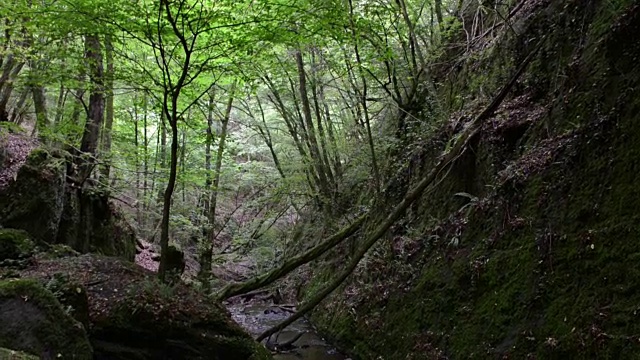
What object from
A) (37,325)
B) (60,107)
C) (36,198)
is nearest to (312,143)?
(60,107)

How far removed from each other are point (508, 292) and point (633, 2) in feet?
11.7

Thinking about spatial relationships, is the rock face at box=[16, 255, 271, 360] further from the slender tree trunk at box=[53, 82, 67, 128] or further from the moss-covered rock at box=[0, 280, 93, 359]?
the slender tree trunk at box=[53, 82, 67, 128]

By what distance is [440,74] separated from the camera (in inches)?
453

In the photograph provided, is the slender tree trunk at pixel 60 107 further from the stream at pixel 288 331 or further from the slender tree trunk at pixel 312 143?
the stream at pixel 288 331

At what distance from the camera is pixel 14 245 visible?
7.14m

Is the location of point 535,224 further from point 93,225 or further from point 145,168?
point 145,168

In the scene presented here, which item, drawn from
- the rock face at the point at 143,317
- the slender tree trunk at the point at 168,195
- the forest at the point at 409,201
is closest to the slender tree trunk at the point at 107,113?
the forest at the point at 409,201

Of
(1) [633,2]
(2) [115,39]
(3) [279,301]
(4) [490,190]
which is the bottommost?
(3) [279,301]

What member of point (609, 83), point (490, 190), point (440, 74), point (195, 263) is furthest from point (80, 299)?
point (195, 263)

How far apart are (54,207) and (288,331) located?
568 cm

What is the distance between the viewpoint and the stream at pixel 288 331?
853 cm

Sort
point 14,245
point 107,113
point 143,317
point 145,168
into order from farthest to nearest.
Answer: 1. point 145,168
2. point 107,113
3. point 14,245
4. point 143,317

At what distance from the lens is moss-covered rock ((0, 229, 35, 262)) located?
23.1 ft

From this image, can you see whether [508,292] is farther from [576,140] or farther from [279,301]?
[279,301]
